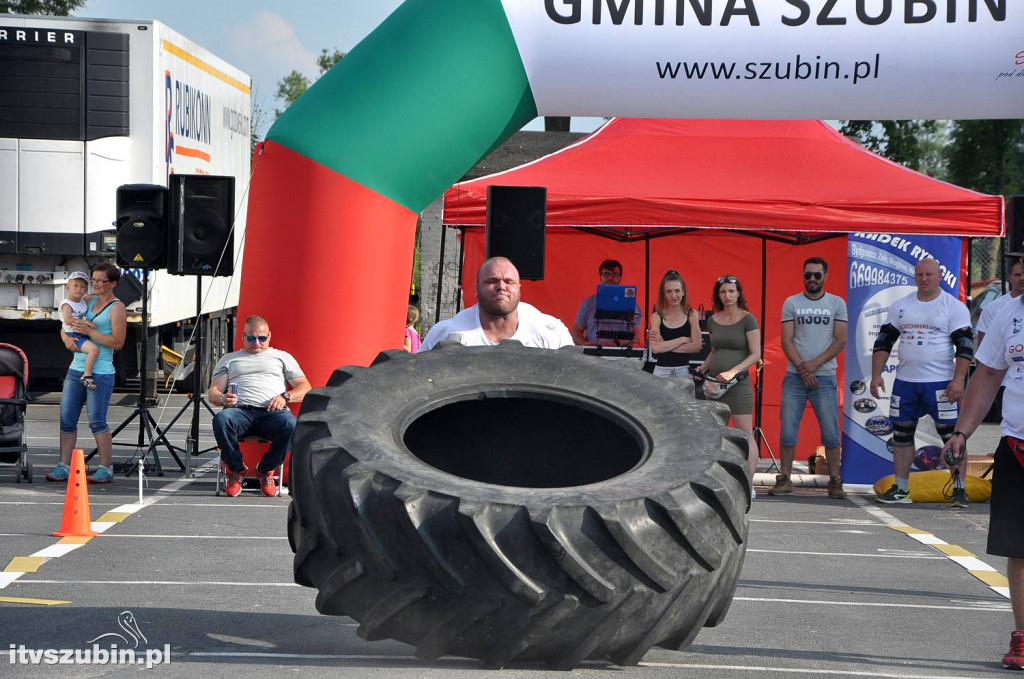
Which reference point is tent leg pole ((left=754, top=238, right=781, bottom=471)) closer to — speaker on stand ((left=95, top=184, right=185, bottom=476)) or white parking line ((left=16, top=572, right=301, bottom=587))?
speaker on stand ((left=95, top=184, right=185, bottom=476))

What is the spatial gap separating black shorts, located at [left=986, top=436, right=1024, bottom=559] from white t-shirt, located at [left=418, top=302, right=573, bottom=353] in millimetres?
1944

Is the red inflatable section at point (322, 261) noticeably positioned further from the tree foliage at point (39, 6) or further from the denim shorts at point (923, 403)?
the tree foliage at point (39, 6)

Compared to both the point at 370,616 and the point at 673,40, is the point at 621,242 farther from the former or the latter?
the point at 370,616

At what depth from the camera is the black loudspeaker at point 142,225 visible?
1180 centimetres

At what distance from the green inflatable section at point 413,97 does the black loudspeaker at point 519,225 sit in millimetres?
629

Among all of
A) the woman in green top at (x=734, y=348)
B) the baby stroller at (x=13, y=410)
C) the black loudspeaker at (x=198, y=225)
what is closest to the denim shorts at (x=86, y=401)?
the baby stroller at (x=13, y=410)

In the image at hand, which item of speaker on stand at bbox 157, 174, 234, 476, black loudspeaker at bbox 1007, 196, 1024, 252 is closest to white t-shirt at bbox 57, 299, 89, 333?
speaker on stand at bbox 157, 174, 234, 476

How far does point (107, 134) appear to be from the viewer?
51.7 ft

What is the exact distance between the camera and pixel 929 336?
10852 mm

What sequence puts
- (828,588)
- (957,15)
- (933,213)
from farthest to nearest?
(933,213) < (957,15) < (828,588)

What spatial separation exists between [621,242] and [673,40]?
4.71 m

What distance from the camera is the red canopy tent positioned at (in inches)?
464

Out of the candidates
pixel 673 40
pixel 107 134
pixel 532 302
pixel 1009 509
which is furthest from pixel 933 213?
pixel 107 134

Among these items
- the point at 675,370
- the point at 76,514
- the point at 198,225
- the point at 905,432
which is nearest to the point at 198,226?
the point at 198,225
